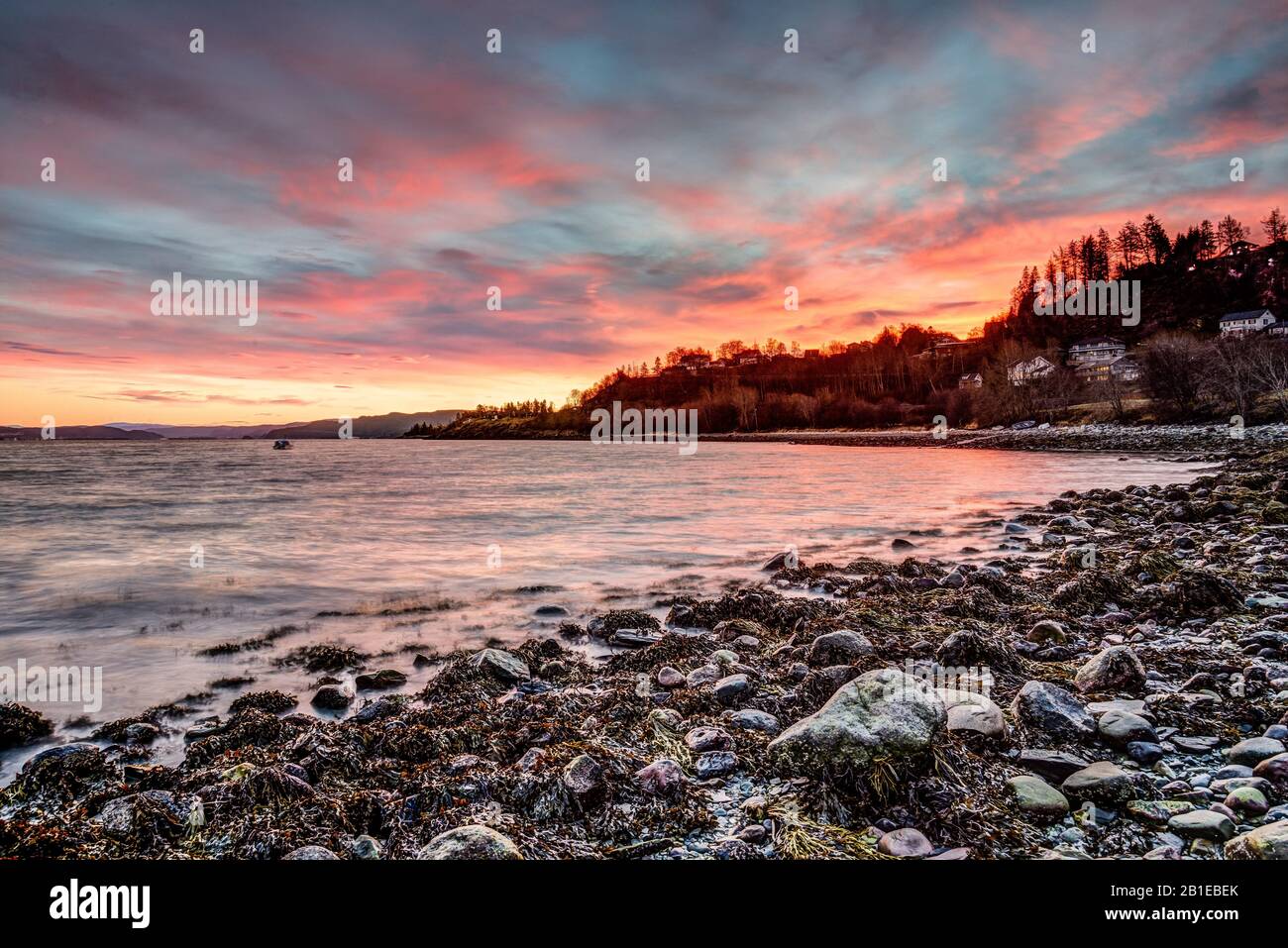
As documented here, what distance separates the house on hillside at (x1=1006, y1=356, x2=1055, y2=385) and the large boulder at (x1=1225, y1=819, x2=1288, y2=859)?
9359cm

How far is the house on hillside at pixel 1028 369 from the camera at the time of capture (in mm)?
84625

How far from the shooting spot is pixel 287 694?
564 centimetres

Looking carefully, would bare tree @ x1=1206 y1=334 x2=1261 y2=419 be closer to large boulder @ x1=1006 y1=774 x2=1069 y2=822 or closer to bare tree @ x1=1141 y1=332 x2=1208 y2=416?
bare tree @ x1=1141 y1=332 x2=1208 y2=416

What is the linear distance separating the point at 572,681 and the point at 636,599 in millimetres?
3520

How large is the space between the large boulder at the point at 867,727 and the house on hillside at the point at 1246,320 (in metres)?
137

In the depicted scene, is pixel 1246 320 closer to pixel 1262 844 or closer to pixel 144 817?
pixel 1262 844

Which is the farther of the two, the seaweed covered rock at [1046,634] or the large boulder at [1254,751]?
the seaweed covered rock at [1046,634]

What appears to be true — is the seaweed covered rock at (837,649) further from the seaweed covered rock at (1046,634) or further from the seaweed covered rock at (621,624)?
the seaweed covered rock at (621,624)

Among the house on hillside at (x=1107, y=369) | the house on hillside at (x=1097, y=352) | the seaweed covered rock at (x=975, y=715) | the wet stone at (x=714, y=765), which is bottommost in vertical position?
the wet stone at (x=714, y=765)

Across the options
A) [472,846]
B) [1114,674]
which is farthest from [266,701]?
[1114,674]

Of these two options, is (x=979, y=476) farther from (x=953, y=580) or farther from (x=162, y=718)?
(x=162, y=718)

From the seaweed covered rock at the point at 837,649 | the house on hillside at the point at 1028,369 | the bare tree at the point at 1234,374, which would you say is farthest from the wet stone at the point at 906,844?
the house on hillside at the point at 1028,369

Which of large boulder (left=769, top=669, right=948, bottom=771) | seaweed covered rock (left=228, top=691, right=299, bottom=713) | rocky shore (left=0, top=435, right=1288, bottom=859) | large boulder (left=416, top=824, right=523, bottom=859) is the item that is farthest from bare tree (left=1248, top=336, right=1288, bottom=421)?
seaweed covered rock (left=228, top=691, right=299, bottom=713)
